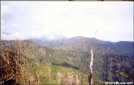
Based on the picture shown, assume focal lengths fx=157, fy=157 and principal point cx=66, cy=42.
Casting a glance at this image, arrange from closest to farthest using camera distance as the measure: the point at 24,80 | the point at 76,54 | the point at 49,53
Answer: the point at 24,80 → the point at 49,53 → the point at 76,54

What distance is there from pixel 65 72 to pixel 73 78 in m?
6.10

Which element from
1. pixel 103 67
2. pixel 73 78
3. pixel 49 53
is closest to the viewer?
pixel 73 78

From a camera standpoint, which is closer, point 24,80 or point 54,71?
point 24,80

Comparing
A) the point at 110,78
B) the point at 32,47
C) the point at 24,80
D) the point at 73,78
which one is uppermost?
the point at 24,80

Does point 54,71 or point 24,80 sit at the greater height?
point 24,80

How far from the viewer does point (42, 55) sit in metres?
130

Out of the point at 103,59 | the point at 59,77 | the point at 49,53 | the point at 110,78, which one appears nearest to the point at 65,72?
the point at 59,77

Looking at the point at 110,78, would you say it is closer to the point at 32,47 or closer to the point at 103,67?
the point at 103,67

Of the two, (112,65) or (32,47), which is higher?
(32,47)

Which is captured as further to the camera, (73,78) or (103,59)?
(103,59)

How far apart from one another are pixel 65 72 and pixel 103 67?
43074 millimetres

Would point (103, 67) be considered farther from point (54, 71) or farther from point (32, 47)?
point (32, 47)

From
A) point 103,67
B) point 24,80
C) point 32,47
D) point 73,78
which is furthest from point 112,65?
point 24,80

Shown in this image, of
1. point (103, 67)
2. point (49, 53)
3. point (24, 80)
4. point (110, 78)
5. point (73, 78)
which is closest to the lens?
point (24, 80)
